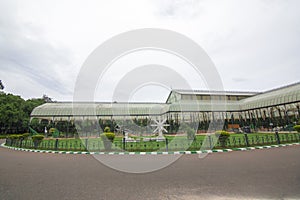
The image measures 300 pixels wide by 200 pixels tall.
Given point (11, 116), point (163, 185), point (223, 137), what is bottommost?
point (163, 185)

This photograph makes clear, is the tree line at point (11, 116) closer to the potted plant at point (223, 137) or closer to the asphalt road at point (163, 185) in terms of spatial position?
the asphalt road at point (163, 185)

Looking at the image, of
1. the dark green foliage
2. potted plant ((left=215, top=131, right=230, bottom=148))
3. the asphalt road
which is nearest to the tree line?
the dark green foliage

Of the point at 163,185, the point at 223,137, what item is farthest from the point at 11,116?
the point at 163,185

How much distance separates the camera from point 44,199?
3.85 metres

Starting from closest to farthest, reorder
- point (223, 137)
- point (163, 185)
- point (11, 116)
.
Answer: point (163, 185) → point (223, 137) → point (11, 116)

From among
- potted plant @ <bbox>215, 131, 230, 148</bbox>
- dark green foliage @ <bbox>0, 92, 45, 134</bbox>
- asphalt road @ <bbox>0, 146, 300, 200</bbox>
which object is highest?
dark green foliage @ <bbox>0, 92, 45, 134</bbox>

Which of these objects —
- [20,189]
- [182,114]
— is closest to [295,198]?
[20,189]

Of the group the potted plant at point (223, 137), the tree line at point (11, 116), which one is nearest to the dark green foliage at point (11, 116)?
the tree line at point (11, 116)

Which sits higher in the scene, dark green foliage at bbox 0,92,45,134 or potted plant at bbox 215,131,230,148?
dark green foliage at bbox 0,92,45,134

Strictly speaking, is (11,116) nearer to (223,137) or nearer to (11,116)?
(11,116)

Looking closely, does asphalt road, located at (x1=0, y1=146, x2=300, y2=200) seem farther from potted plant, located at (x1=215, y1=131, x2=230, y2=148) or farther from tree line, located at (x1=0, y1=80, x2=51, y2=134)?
tree line, located at (x1=0, y1=80, x2=51, y2=134)

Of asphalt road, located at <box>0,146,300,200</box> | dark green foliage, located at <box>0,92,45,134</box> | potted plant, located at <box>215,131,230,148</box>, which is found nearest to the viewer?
asphalt road, located at <box>0,146,300,200</box>

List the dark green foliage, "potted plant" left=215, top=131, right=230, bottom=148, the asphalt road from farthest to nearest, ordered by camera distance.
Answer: the dark green foliage
"potted plant" left=215, top=131, right=230, bottom=148
the asphalt road

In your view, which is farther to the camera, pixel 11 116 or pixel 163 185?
pixel 11 116
